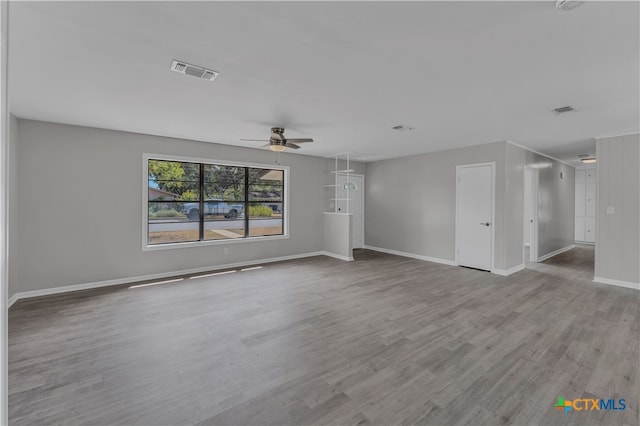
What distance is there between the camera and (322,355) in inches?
101

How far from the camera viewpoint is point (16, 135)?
3.87 m

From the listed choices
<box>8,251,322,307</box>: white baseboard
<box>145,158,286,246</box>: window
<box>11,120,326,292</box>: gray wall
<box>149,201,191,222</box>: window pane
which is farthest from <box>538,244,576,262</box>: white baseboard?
<box>149,201,191,222</box>: window pane

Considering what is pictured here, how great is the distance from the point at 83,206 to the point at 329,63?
14.3ft

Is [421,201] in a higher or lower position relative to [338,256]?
higher

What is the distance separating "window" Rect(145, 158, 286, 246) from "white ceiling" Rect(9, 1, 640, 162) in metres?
1.28

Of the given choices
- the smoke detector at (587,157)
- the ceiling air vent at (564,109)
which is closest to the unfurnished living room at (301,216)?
the ceiling air vent at (564,109)

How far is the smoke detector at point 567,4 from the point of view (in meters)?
1.61

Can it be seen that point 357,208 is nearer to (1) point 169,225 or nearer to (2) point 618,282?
(1) point 169,225

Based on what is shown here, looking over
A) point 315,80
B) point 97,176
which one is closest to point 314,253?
point 97,176

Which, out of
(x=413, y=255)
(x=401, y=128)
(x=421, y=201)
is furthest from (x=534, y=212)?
(x=401, y=128)

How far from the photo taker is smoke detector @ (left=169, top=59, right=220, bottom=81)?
7.87 feet

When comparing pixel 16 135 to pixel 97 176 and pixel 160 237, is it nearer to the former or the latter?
pixel 97 176

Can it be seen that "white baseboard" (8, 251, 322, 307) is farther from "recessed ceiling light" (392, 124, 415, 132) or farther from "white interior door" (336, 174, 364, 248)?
"recessed ceiling light" (392, 124, 415, 132)

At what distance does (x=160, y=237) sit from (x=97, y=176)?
1.37 m
